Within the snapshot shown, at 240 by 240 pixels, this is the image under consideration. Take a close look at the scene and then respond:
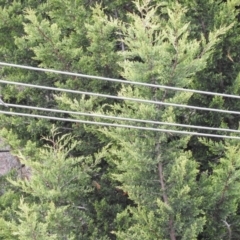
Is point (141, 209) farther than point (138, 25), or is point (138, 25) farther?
point (141, 209)

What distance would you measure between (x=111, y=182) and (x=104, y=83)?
1.06m

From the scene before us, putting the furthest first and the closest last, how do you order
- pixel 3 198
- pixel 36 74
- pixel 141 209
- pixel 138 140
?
pixel 36 74, pixel 3 198, pixel 141 209, pixel 138 140

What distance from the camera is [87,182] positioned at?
4.04 metres

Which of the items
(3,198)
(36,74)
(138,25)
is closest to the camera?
(138,25)

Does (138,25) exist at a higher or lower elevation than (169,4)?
lower

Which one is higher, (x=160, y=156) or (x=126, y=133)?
(x=126, y=133)

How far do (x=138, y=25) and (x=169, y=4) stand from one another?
4.06 feet

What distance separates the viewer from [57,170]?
351 cm

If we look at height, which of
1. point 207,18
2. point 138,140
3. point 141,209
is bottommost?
point 141,209

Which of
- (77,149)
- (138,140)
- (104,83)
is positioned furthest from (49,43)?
(138,140)

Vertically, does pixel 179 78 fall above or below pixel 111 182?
above

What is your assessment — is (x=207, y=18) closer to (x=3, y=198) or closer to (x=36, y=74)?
(x=36, y=74)

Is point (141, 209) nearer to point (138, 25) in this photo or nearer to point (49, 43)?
point (138, 25)

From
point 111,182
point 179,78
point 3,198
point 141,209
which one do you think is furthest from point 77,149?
point 179,78
